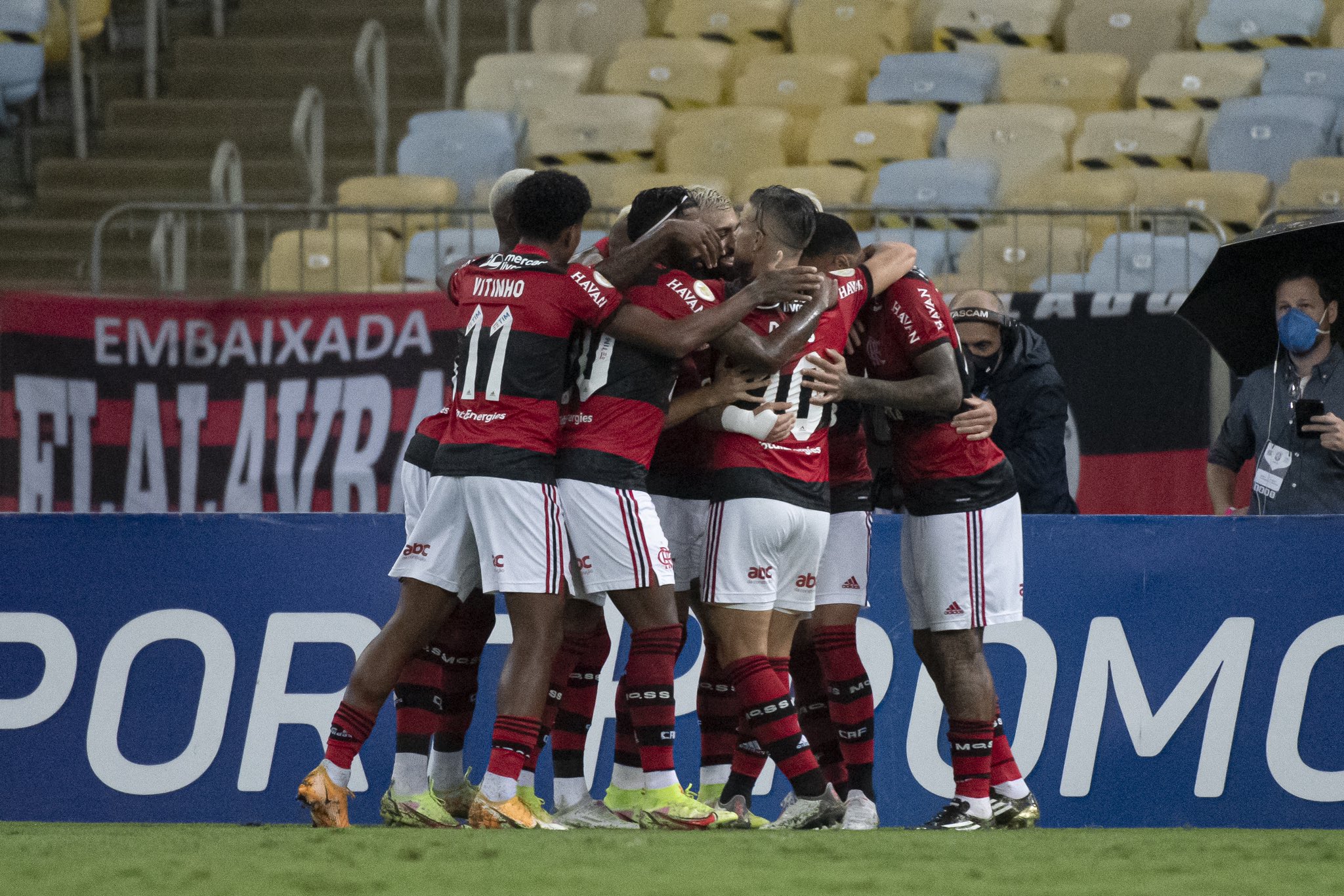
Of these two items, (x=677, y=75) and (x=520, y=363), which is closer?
(x=520, y=363)

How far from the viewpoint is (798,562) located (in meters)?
5.60

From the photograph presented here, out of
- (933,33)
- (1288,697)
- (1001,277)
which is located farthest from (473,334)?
(933,33)

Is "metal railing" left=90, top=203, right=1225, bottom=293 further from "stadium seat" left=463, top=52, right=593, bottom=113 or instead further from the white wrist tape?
the white wrist tape

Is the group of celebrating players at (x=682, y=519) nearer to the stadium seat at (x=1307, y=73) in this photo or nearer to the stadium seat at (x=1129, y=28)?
the stadium seat at (x=1307, y=73)

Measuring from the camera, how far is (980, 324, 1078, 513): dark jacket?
7.16m

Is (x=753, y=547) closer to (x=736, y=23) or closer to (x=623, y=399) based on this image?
(x=623, y=399)

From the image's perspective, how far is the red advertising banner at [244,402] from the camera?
869cm

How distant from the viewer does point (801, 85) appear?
42.4ft

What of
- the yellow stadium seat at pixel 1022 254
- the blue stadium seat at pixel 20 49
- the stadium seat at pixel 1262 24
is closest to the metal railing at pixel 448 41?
the blue stadium seat at pixel 20 49

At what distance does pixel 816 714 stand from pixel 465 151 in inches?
293

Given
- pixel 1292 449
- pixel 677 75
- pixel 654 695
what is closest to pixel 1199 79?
pixel 677 75

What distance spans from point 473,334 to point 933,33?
8.85 meters

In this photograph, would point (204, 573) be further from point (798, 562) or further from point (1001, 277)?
point (1001, 277)

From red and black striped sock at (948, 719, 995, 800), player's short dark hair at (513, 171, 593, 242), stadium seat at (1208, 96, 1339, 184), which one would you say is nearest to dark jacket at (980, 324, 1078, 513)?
red and black striped sock at (948, 719, 995, 800)
